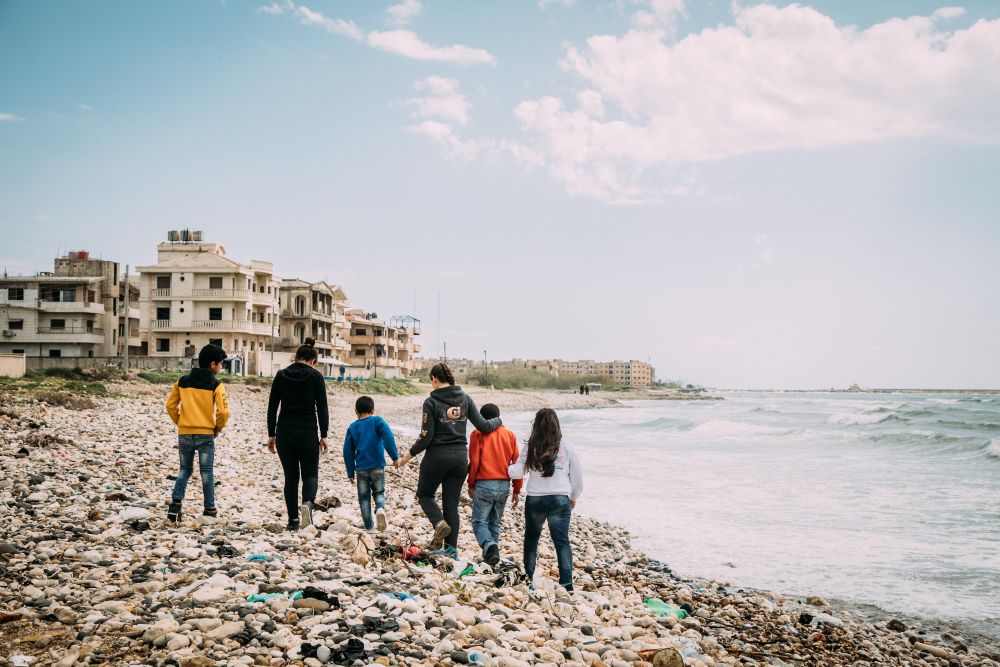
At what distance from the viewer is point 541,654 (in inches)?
210

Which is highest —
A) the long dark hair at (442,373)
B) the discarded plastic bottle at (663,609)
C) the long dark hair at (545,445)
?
→ the long dark hair at (442,373)

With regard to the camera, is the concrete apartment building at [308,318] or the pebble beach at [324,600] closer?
the pebble beach at [324,600]

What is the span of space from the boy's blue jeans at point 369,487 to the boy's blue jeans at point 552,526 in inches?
74.1

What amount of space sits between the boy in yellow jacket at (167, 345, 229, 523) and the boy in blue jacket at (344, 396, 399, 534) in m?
1.48

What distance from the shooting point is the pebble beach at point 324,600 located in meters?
4.83

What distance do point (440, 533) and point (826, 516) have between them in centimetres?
1030

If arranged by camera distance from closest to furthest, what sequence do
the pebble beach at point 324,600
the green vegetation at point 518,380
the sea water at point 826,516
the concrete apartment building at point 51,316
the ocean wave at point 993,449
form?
the pebble beach at point 324,600, the sea water at point 826,516, the ocean wave at point 993,449, the concrete apartment building at point 51,316, the green vegetation at point 518,380

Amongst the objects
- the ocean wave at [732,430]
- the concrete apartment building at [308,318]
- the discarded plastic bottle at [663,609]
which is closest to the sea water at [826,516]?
the discarded plastic bottle at [663,609]

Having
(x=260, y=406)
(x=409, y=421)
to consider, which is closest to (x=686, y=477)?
(x=260, y=406)

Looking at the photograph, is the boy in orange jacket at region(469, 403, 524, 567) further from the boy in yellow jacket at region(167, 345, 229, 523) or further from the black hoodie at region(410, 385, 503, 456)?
the boy in yellow jacket at region(167, 345, 229, 523)

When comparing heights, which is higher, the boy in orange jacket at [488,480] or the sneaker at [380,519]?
the boy in orange jacket at [488,480]

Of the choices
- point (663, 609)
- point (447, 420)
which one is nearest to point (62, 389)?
point (447, 420)

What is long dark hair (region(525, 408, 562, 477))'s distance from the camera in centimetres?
693

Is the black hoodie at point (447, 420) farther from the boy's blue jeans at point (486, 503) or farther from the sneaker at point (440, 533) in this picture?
the sneaker at point (440, 533)
